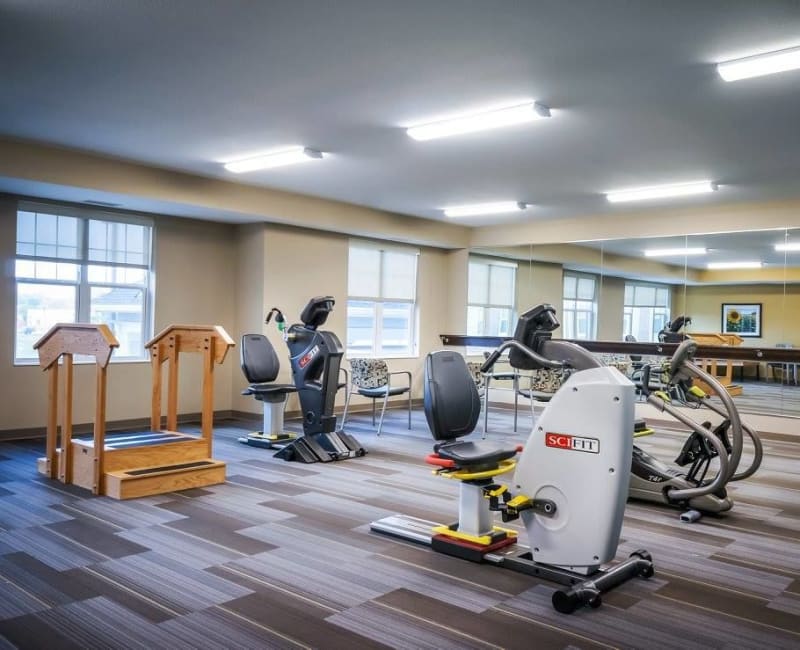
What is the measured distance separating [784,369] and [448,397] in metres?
5.68

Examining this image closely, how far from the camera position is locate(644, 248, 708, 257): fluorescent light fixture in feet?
27.8

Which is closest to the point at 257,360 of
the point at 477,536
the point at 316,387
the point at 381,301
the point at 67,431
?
the point at 316,387

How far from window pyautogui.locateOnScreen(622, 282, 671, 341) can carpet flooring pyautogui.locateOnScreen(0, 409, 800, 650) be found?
12.4 feet

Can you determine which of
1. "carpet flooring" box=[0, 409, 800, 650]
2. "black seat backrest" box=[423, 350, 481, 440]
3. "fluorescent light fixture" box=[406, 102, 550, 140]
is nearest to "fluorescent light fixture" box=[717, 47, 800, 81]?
"fluorescent light fixture" box=[406, 102, 550, 140]

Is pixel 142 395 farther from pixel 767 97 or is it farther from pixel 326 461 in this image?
pixel 767 97

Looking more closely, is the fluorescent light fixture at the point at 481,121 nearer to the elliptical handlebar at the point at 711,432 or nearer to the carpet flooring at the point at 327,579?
the elliptical handlebar at the point at 711,432

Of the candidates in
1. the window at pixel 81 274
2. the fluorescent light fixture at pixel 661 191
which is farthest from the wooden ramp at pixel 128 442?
the fluorescent light fixture at pixel 661 191

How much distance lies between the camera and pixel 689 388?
4773mm

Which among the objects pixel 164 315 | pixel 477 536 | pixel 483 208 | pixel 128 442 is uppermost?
pixel 483 208

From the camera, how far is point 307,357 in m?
6.50

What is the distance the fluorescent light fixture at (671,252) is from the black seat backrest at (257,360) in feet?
16.3

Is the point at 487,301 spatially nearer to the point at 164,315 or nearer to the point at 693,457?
the point at 164,315

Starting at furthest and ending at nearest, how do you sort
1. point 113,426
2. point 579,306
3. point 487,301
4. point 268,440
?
point 487,301 → point 579,306 → point 113,426 → point 268,440

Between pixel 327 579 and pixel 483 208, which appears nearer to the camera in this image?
pixel 327 579
